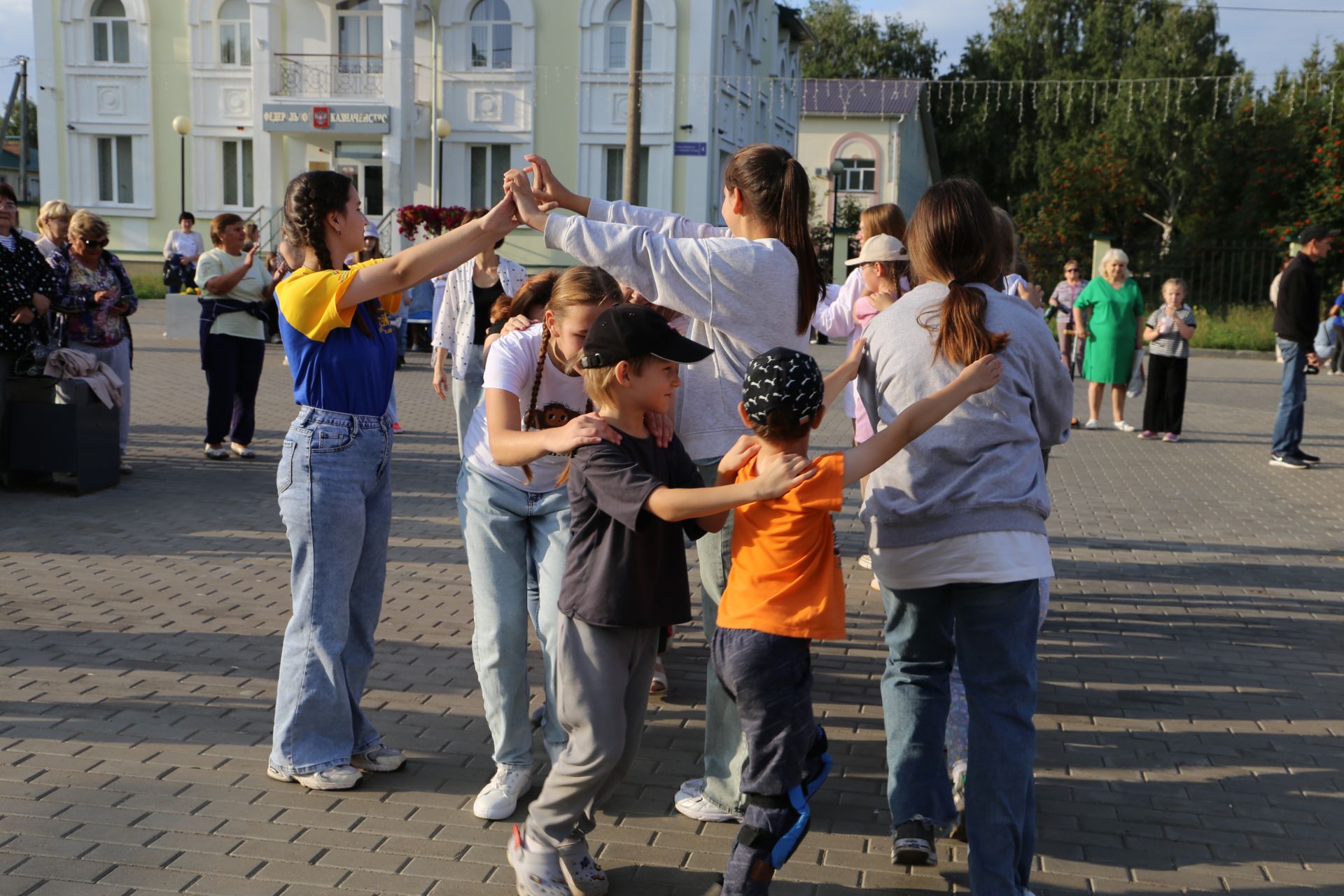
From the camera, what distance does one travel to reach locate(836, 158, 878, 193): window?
50.1m

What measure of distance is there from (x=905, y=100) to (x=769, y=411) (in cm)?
4878

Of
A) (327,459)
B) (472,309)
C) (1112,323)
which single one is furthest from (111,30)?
(327,459)

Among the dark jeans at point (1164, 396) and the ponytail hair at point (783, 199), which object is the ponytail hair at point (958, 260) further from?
the dark jeans at point (1164, 396)

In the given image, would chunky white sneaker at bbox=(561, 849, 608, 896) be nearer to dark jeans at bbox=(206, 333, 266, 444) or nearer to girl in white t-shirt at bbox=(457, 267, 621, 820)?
girl in white t-shirt at bbox=(457, 267, 621, 820)

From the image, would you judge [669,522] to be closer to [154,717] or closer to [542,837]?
[542,837]

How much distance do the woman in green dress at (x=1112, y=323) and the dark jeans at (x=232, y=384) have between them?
27.7 feet

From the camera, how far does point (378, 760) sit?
14.2 ft

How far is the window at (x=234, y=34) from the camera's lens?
34.4 m

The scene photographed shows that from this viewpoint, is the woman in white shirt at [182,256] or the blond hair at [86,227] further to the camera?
the woman in white shirt at [182,256]

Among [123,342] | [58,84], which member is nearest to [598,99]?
[58,84]

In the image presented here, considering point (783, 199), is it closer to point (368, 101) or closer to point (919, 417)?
point (919, 417)

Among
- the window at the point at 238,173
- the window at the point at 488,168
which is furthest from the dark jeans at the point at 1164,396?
the window at the point at 238,173

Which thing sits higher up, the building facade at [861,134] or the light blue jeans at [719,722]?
the building facade at [861,134]

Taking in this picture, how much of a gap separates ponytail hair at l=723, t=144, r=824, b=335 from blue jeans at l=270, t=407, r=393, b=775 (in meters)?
1.38
